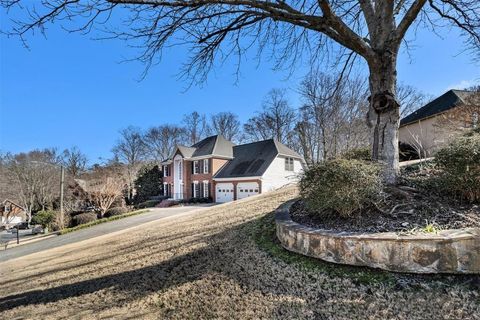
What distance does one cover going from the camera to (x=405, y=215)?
4027 millimetres

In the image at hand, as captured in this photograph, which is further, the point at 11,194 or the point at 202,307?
the point at 11,194

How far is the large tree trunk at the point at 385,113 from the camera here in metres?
5.04

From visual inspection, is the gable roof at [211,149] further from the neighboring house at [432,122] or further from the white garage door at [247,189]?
the neighboring house at [432,122]

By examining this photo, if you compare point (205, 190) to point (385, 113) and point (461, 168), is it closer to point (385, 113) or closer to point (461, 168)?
point (385, 113)

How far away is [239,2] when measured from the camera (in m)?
4.71

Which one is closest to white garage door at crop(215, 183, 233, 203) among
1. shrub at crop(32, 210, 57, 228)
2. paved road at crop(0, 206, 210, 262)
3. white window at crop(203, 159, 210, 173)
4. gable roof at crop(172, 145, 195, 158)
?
white window at crop(203, 159, 210, 173)

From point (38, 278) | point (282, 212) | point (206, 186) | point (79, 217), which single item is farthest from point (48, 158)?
point (282, 212)

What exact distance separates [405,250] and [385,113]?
107 inches

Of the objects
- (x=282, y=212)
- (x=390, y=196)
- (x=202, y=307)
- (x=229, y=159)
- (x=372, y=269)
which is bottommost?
(x=202, y=307)

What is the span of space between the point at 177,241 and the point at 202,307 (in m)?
3.70

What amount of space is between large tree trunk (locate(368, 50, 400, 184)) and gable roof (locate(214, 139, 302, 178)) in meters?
19.1

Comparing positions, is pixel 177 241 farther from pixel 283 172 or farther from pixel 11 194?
pixel 11 194

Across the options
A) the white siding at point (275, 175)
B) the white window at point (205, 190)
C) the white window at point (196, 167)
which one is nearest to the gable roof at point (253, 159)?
the white siding at point (275, 175)

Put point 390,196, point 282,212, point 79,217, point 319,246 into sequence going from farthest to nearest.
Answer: point 79,217
point 282,212
point 390,196
point 319,246
